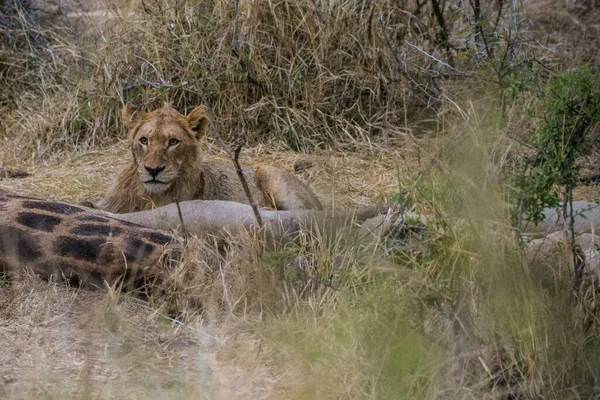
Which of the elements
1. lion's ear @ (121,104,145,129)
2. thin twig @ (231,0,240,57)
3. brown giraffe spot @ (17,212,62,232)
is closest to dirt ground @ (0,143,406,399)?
brown giraffe spot @ (17,212,62,232)

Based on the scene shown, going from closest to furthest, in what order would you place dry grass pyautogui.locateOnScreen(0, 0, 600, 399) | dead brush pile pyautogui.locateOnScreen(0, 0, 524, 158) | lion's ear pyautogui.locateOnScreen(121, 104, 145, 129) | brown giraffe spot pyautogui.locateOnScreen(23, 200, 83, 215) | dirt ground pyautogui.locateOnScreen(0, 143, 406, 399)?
dry grass pyautogui.locateOnScreen(0, 0, 600, 399) → dirt ground pyautogui.locateOnScreen(0, 143, 406, 399) → brown giraffe spot pyautogui.locateOnScreen(23, 200, 83, 215) → lion's ear pyautogui.locateOnScreen(121, 104, 145, 129) → dead brush pile pyautogui.locateOnScreen(0, 0, 524, 158)

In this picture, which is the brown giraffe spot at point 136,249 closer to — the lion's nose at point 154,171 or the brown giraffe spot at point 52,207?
the brown giraffe spot at point 52,207

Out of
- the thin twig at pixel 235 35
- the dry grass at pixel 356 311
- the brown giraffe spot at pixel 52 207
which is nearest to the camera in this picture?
the dry grass at pixel 356 311

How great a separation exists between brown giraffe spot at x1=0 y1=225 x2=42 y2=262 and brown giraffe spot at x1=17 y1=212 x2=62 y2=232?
0.21ft

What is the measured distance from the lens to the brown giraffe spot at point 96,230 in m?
4.70

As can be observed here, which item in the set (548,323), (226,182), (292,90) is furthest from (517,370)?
(292,90)

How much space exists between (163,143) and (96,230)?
1524mm

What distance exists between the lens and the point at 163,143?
6.16 m

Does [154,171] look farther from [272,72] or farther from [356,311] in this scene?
[356,311]

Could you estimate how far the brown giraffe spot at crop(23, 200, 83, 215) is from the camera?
4.85 meters

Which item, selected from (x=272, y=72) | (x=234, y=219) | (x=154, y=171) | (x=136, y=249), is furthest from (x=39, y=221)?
(x=272, y=72)

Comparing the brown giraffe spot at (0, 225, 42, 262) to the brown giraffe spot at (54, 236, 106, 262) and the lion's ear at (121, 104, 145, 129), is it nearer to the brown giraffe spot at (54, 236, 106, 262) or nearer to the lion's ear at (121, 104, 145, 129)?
the brown giraffe spot at (54, 236, 106, 262)

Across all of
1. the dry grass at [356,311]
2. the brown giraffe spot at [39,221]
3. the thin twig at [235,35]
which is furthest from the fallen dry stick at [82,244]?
the thin twig at [235,35]

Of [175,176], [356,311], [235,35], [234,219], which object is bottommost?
[175,176]
